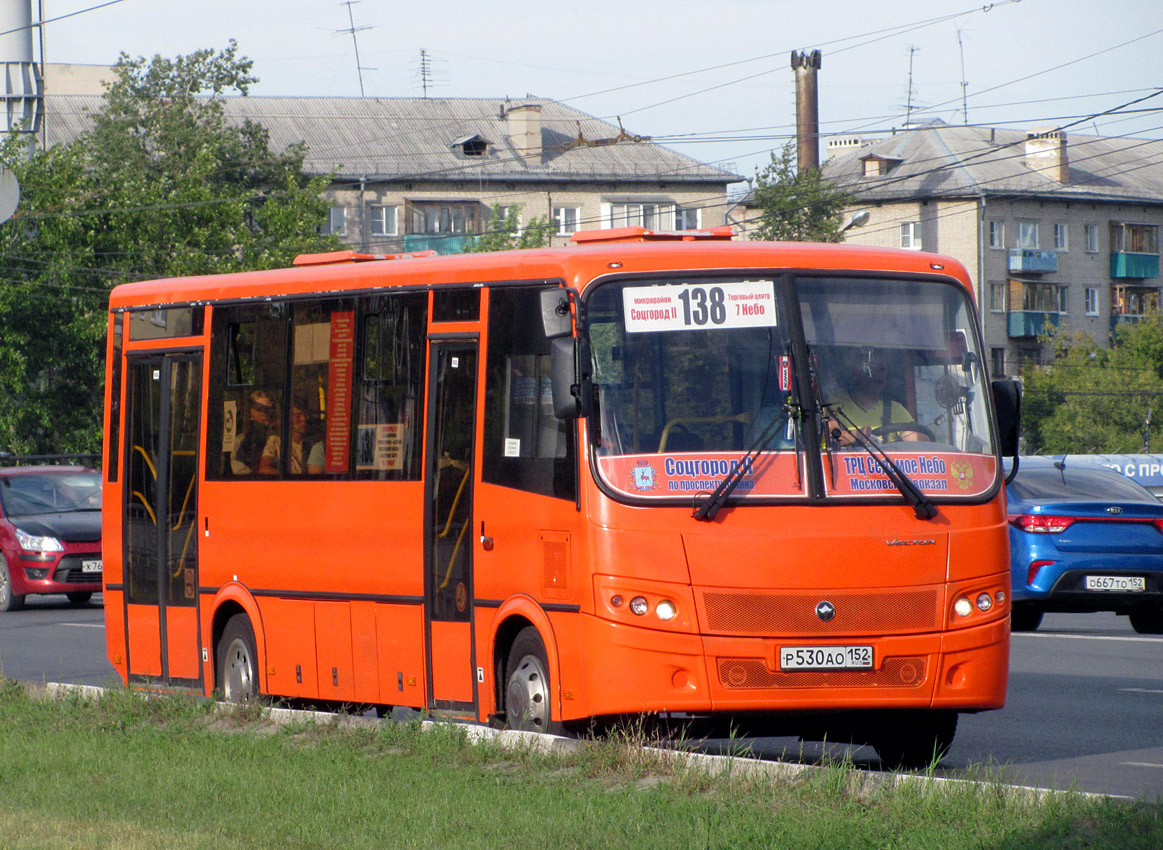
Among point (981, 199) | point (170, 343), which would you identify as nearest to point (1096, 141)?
point (981, 199)

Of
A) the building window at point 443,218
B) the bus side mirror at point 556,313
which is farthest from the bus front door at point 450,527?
the building window at point 443,218

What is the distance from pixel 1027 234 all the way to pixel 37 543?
67.7 meters

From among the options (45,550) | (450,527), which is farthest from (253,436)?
(45,550)

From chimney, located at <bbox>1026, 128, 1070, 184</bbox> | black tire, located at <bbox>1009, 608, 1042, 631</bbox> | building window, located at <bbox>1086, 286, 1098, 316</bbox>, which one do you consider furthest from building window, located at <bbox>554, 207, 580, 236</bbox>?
black tire, located at <bbox>1009, 608, 1042, 631</bbox>

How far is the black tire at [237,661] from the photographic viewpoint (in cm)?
1201

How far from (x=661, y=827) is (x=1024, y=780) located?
190 centimetres

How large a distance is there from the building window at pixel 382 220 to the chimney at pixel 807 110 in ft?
63.3

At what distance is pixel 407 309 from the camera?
35.4 ft

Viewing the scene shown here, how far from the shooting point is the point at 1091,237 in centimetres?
8825

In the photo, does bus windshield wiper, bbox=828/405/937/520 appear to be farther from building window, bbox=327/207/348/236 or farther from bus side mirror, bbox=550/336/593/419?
building window, bbox=327/207/348/236

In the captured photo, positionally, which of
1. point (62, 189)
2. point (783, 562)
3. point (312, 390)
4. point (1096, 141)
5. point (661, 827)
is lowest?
point (661, 827)

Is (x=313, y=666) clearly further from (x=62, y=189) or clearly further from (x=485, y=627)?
(x=62, y=189)

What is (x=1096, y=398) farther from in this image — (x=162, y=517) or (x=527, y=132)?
(x=162, y=517)

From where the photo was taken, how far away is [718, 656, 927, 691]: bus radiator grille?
346 inches
